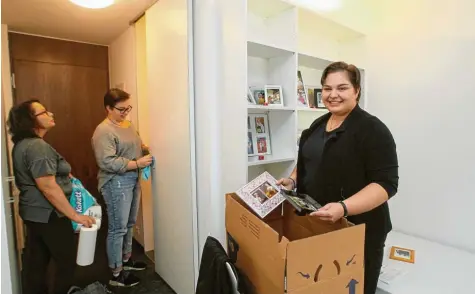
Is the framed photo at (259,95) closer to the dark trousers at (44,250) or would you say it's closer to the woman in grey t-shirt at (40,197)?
the woman in grey t-shirt at (40,197)

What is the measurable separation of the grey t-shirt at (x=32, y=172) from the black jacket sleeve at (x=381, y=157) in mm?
1674

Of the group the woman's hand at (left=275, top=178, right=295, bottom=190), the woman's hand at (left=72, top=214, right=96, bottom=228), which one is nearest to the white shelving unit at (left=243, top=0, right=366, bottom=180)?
the woman's hand at (left=275, top=178, right=295, bottom=190)

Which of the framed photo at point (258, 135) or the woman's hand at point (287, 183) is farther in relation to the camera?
the framed photo at point (258, 135)

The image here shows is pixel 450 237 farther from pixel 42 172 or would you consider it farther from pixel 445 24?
pixel 42 172

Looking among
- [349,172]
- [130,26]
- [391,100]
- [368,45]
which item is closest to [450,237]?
[391,100]

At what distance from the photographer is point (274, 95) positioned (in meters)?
2.05

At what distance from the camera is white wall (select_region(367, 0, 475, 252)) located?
2061mm

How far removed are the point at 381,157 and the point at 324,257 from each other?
0.49 meters

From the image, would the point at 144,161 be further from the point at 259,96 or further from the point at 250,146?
the point at 259,96

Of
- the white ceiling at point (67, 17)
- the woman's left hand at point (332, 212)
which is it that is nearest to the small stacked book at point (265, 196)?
the woman's left hand at point (332, 212)

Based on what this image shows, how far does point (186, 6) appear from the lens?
77.2 inches

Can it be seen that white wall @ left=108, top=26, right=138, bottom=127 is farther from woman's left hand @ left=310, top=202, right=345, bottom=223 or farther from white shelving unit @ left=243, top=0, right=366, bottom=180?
woman's left hand @ left=310, top=202, right=345, bottom=223

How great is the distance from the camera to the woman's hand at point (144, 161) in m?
2.32

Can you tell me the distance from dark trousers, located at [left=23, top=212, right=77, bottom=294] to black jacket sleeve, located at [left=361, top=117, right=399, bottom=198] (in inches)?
69.3
